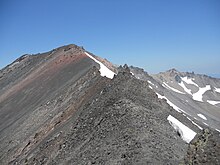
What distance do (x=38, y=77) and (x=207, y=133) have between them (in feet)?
162

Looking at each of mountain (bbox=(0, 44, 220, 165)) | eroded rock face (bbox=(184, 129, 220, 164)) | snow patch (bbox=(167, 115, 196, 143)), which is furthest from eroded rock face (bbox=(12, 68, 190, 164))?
eroded rock face (bbox=(184, 129, 220, 164))

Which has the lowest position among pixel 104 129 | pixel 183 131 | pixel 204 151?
pixel 104 129

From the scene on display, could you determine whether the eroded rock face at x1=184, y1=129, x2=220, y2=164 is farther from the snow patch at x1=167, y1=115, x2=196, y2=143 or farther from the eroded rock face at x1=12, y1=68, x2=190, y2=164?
the snow patch at x1=167, y1=115, x2=196, y2=143

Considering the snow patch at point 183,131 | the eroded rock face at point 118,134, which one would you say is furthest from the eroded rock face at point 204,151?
the snow patch at point 183,131

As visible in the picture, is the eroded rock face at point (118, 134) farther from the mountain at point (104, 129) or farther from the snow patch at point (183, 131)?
the snow patch at point (183, 131)

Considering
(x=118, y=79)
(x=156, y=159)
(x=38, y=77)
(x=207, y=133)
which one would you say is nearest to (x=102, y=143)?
(x=156, y=159)

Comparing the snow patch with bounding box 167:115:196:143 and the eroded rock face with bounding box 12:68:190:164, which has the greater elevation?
the snow patch with bounding box 167:115:196:143

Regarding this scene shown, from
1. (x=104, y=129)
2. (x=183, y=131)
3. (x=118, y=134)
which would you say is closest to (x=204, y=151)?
(x=118, y=134)

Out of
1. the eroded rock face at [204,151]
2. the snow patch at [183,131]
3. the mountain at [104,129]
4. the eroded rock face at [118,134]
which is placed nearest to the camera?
the eroded rock face at [204,151]

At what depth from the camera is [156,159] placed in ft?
49.3

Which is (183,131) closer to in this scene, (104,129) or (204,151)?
(104,129)

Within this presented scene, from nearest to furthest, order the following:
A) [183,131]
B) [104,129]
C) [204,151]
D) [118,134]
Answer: [204,151] → [118,134] → [104,129] → [183,131]

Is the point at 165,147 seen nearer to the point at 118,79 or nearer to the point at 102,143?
the point at 102,143

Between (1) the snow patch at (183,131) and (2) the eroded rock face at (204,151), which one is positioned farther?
(1) the snow patch at (183,131)
